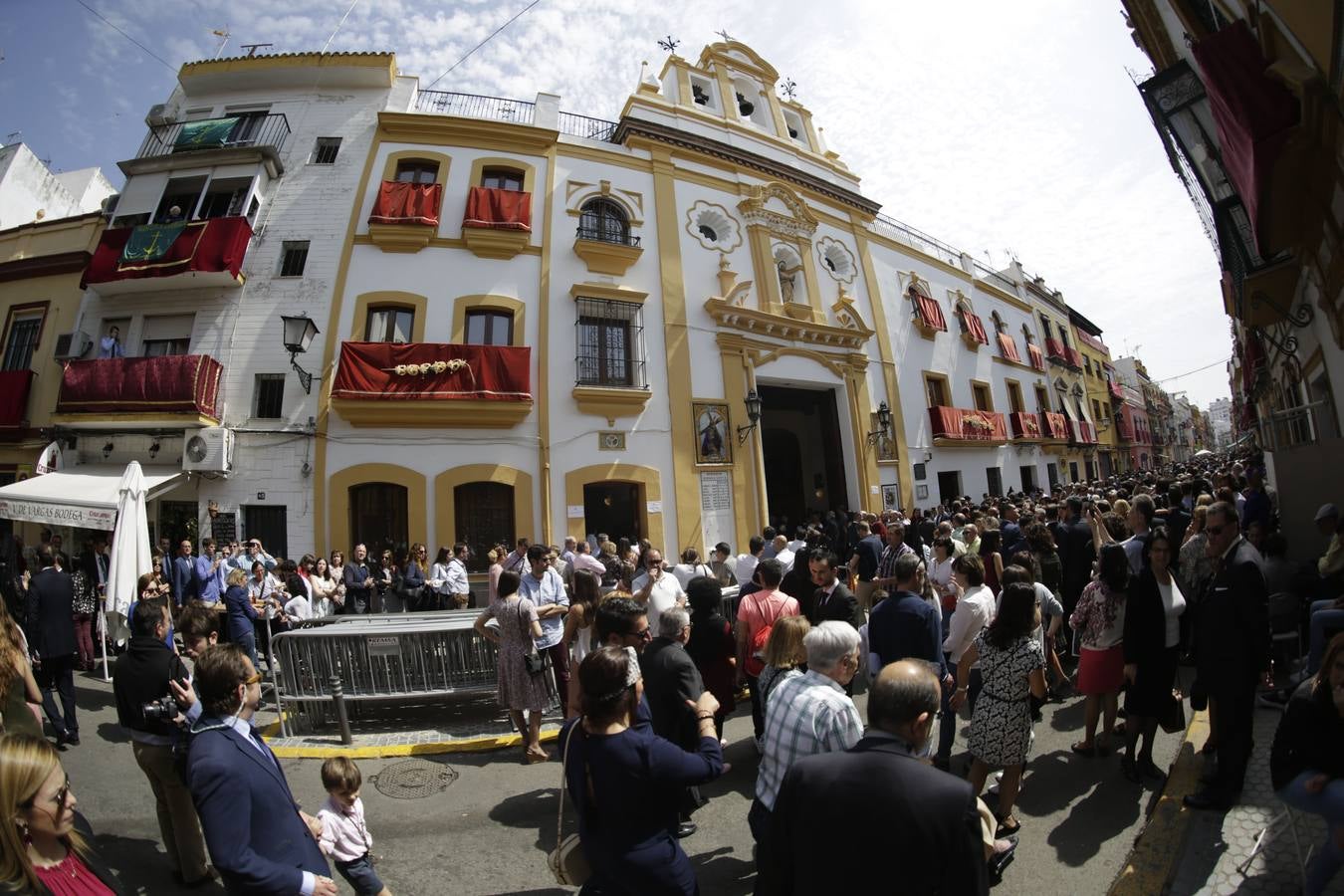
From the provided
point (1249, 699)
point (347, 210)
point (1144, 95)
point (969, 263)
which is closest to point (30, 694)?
point (1249, 699)

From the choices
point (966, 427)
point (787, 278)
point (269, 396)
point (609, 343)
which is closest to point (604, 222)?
point (609, 343)

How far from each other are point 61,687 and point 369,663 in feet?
10.5

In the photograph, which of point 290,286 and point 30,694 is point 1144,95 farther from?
point 290,286

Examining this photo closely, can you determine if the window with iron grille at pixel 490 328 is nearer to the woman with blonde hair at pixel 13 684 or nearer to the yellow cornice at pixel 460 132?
the yellow cornice at pixel 460 132

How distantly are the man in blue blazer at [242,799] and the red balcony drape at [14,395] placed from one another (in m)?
15.2

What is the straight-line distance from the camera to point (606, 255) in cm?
1369

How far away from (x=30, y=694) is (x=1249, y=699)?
8591 mm

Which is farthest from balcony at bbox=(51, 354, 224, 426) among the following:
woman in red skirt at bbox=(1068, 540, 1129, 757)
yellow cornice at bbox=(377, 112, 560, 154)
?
woman in red skirt at bbox=(1068, 540, 1129, 757)

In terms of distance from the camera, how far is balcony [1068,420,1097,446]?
27875 millimetres

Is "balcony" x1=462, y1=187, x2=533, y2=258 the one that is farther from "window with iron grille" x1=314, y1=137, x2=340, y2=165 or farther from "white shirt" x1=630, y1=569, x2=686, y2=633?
"white shirt" x1=630, y1=569, x2=686, y2=633

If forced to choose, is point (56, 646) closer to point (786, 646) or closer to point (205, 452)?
point (205, 452)

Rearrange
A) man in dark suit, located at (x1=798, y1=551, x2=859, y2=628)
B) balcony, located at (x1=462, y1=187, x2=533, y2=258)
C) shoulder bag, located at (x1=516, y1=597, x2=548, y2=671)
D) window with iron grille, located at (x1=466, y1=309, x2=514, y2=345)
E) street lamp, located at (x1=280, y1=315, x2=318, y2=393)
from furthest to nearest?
balcony, located at (x1=462, y1=187, x2=533, y2=258) → window with iron grille, located at (x1=466, y1=309, x2=514, y2=345) → street lamp, located at (x1=280, y1=315, x2=318, y2=393) → shoulder bag, located at (x1=516, y1=597, x2=548, y2=671) → man in dark suit, located at (x1=798, y1=551, x2=859, y2=628)

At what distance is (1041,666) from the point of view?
371 cm

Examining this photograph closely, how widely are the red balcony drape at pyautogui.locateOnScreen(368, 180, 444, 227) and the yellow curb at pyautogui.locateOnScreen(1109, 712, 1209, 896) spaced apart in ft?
46.5
